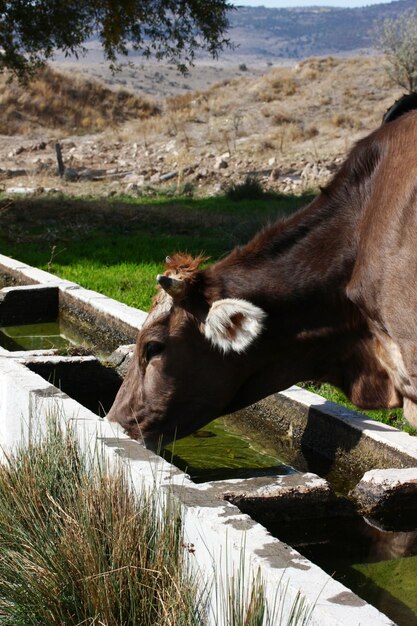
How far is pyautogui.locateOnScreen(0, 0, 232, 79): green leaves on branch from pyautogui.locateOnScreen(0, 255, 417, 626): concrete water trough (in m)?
11.2

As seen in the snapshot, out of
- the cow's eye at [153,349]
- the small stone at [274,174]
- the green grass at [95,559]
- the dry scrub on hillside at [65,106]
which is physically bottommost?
the dry scrub on hillside at [65,106]

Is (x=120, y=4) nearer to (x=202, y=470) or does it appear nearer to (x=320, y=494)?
(x=202, y=470)

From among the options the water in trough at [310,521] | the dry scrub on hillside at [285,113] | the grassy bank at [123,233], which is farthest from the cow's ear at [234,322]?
the dry scrub on hillside at [285,113]

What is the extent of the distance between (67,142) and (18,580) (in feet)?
111

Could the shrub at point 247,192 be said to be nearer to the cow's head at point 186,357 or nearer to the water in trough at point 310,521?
the water in trough at point 310,521

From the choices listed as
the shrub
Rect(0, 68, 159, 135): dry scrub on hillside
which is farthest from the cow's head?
Rect(0, 68, 159, 135): dry scrub on hillside

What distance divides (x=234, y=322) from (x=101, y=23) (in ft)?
50.7

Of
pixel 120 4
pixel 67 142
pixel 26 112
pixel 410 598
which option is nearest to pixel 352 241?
pixel 410 598

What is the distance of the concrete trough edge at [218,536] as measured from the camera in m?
3.21

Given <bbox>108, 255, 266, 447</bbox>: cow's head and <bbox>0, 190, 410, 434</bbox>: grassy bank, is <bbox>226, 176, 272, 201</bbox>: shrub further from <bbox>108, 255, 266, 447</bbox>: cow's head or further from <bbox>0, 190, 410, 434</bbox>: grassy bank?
<bbox>108, 255, 266, 447</bbox>: cow's head

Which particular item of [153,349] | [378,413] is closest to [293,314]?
[153,349]

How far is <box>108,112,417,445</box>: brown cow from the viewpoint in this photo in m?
4.56

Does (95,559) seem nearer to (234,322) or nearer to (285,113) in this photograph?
(234,322)

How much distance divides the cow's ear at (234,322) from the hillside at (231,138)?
1710cm
